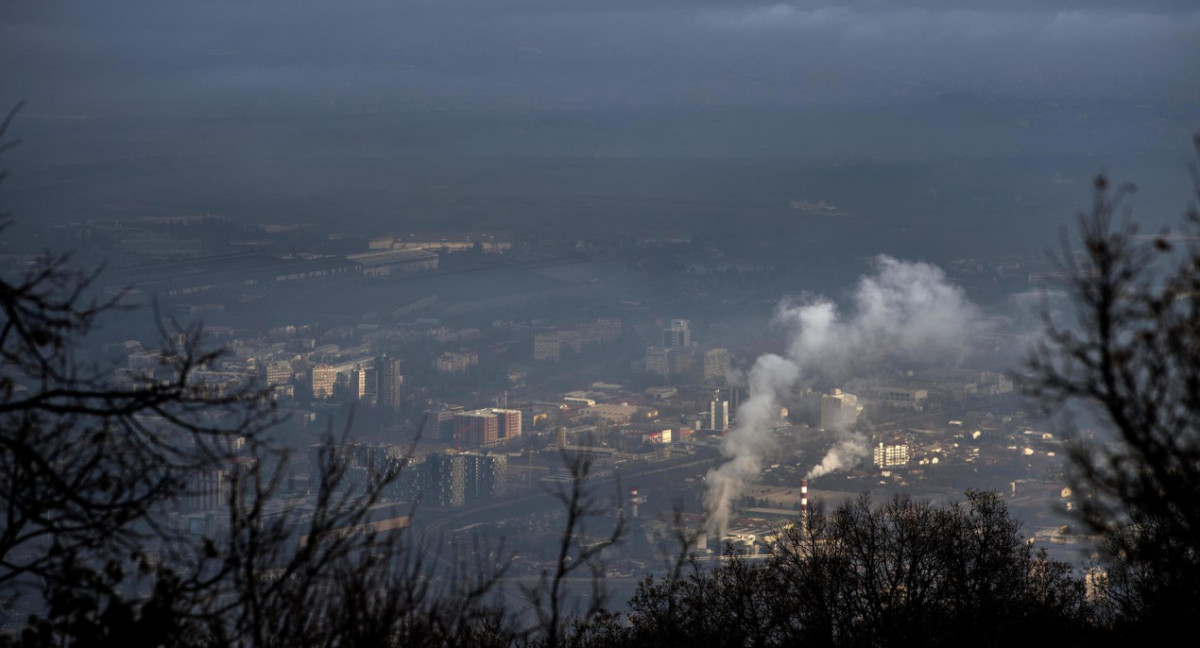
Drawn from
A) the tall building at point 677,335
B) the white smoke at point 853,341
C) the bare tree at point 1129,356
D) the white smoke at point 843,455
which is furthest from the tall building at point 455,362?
the bare tree at point 1129,356

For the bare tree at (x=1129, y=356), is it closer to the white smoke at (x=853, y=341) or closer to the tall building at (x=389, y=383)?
the white smoke at (x=853, y=341)

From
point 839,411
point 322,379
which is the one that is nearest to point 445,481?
point 322,379

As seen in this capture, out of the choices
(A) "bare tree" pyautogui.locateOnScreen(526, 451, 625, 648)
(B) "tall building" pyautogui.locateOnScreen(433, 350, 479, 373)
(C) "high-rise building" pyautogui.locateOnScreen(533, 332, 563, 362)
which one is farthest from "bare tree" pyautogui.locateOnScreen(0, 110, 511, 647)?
(C) "high-rise building" pyautogui.locateOnScreen(533, 332, 563, 362)

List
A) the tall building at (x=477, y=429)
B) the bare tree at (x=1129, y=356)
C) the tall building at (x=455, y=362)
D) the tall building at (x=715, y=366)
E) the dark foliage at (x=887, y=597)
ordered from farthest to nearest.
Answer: the tall building at (x=715, y=366), the tall building at (x=455, y=362), the tall building at (x=477, y=429), the dark foliage at (x=887, y=597), the bare tree at (x=1129, y=356)

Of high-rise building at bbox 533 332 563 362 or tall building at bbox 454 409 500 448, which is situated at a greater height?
high-rise building at bbox 533 332 563 362

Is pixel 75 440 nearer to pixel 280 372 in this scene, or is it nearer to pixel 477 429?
pixel 477 429

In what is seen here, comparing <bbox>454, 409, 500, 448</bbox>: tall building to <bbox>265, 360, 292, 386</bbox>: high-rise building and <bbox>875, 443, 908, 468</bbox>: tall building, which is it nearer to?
<bbox>265, 360, 292, 386</bbox>: high-rise building
